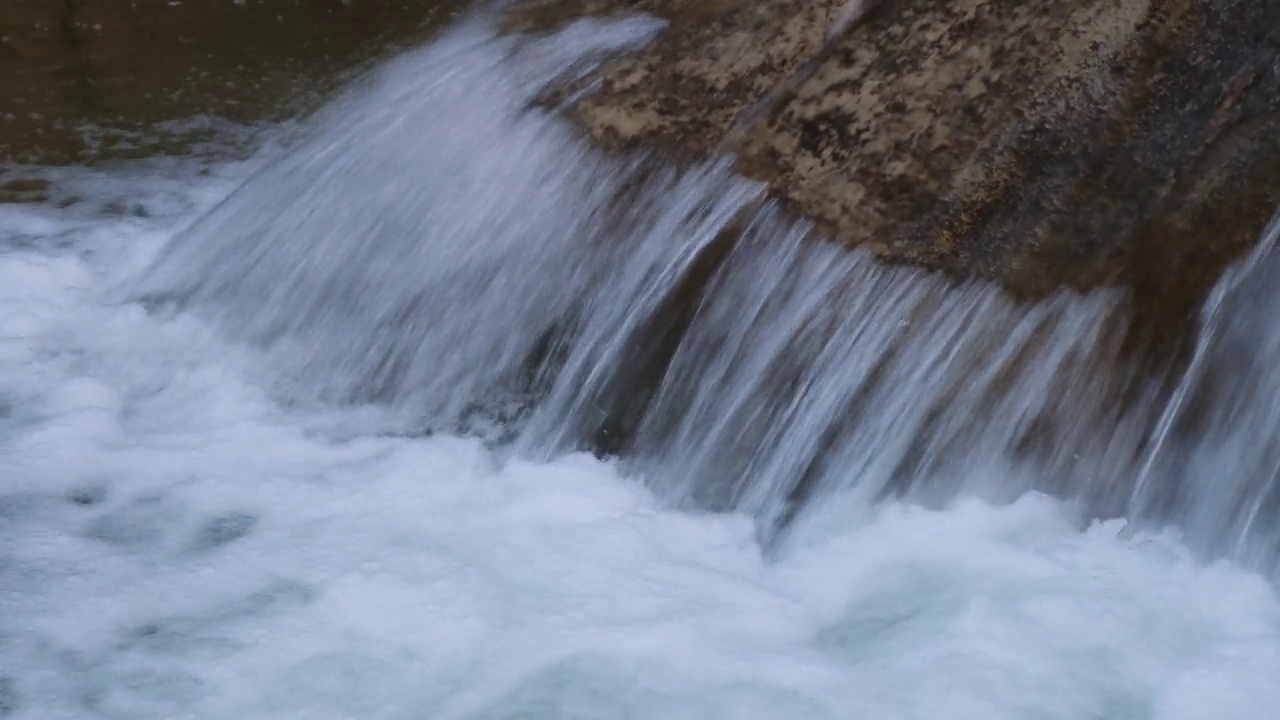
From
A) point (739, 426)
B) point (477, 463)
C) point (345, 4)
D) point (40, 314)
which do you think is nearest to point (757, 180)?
point (739, 426)

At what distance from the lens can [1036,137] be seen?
348cm

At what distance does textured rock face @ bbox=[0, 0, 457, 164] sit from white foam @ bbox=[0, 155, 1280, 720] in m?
1.57

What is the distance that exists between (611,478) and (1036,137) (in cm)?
134

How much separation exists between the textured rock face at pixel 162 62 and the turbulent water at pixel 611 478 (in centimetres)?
105

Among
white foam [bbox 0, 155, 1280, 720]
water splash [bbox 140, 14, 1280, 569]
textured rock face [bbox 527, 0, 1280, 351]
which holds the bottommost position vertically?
white foam [bbox 0, 155, 1280, 720]

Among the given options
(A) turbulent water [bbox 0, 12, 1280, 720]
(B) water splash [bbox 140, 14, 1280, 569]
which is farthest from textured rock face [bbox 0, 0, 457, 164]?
(A) turbulent water [bbox 0, 12, 1280, 720]

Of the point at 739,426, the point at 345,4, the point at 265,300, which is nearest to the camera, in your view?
the point at 739,426

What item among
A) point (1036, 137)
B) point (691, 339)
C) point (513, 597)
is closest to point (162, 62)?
point (691, 339)

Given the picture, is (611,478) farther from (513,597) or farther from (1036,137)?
(1036,137)

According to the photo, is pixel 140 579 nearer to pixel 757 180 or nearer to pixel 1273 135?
pixel 757 180

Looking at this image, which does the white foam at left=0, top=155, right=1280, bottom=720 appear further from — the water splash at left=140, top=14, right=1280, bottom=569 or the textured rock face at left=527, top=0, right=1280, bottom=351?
the textured rock face at left=527, top=0, right=1280, bottom=351

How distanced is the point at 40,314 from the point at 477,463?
1.57 meters

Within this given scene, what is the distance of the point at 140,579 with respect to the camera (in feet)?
10.7

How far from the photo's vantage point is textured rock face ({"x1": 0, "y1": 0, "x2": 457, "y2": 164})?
A: 199 inches
